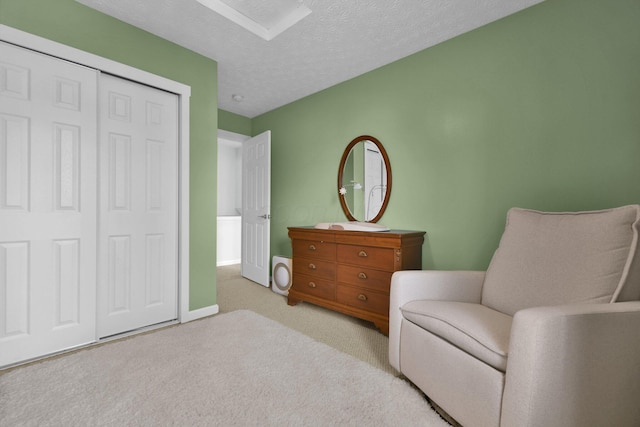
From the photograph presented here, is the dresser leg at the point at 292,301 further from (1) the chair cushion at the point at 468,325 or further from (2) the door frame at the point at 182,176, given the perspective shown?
(1) the chair cushion at the point at 468,325

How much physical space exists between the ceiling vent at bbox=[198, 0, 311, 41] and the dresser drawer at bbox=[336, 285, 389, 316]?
7.43ft

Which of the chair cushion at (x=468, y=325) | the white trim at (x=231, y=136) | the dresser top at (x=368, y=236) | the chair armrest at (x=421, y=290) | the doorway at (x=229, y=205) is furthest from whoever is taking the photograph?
the doorway at (x=229, y=205)

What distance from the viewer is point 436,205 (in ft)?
8.49

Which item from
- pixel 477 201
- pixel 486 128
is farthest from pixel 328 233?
pixel 486 128

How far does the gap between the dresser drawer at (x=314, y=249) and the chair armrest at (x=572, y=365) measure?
186cm

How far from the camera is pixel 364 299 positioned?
100 inches

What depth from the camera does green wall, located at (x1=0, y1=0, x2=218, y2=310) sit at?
196 centimetres

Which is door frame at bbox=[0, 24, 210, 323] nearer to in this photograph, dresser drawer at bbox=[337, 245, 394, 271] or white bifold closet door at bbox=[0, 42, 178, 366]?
white bifold closet door at bbox=[0, 42, 178, 366]

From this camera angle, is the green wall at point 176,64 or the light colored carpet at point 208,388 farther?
the green wall at point 176,64

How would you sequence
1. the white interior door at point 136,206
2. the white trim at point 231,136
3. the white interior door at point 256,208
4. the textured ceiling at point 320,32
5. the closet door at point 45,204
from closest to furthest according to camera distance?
1. the closet door at point 45,204
2. the textured ceiling at point 320,32
3. the white interior door at point 136,206
4. the white interior door at point 256,208
5. the white trim at point 231,136

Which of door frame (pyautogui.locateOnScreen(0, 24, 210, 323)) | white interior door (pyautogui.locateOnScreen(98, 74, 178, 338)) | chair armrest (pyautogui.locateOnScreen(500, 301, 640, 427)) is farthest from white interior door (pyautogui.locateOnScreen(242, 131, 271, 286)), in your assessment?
chair armrest (pyautogui.locateOnScreen(500, 301, 640, 427))

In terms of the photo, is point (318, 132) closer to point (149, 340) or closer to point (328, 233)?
point (328, 233)

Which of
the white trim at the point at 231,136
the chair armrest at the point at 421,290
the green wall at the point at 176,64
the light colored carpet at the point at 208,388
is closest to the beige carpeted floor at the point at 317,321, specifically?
the light colored carpet at the point at 208,388

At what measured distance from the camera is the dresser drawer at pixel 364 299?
2.41 metres
